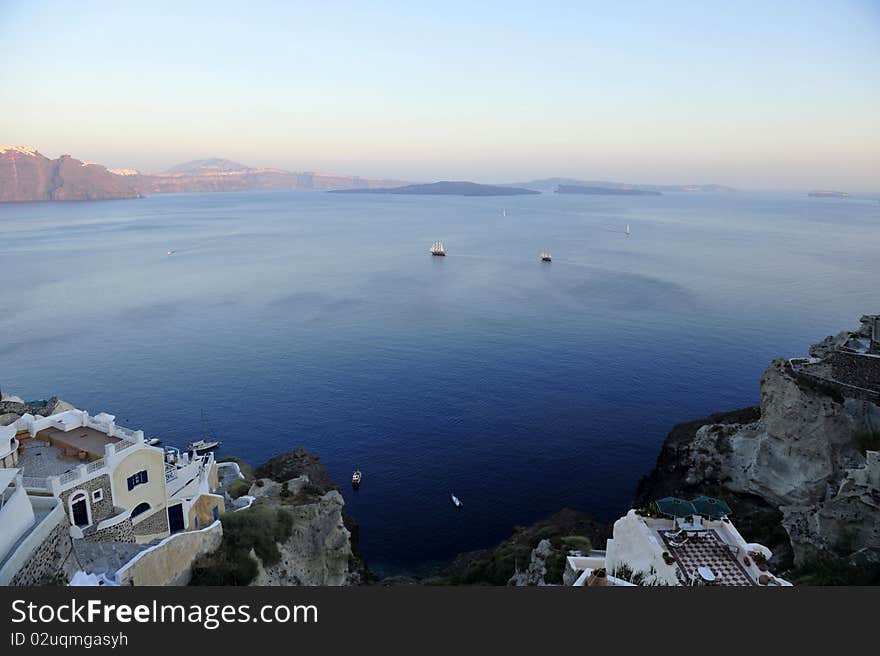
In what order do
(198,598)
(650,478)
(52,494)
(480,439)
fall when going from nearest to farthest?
1. (198,598)
2. (52,494)
3. (650,478)
4. (480,439)

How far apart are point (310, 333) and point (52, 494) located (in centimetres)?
4564

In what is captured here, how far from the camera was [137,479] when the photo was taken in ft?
63.3

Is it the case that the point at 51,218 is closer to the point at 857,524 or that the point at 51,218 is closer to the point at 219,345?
the point at 219,345

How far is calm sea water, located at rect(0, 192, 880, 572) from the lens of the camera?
36.4 metres

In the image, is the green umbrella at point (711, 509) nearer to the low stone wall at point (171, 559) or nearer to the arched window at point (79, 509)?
the low stone wall at point (171, 559)

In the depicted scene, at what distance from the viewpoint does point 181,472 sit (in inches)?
893

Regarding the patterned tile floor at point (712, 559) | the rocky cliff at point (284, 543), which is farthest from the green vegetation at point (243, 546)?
the patterned tile floor at point (712, 559)

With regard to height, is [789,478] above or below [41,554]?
below

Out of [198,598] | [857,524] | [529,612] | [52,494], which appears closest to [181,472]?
[52,494]

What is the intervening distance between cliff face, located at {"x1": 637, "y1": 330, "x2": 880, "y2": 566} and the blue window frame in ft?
80.7

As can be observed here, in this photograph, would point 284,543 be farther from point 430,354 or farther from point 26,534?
point 430,354

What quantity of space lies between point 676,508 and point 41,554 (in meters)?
17.8

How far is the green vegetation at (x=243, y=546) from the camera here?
18109 millimetres

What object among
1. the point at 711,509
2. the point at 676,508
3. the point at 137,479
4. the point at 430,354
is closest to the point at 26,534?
the point at 137,479
